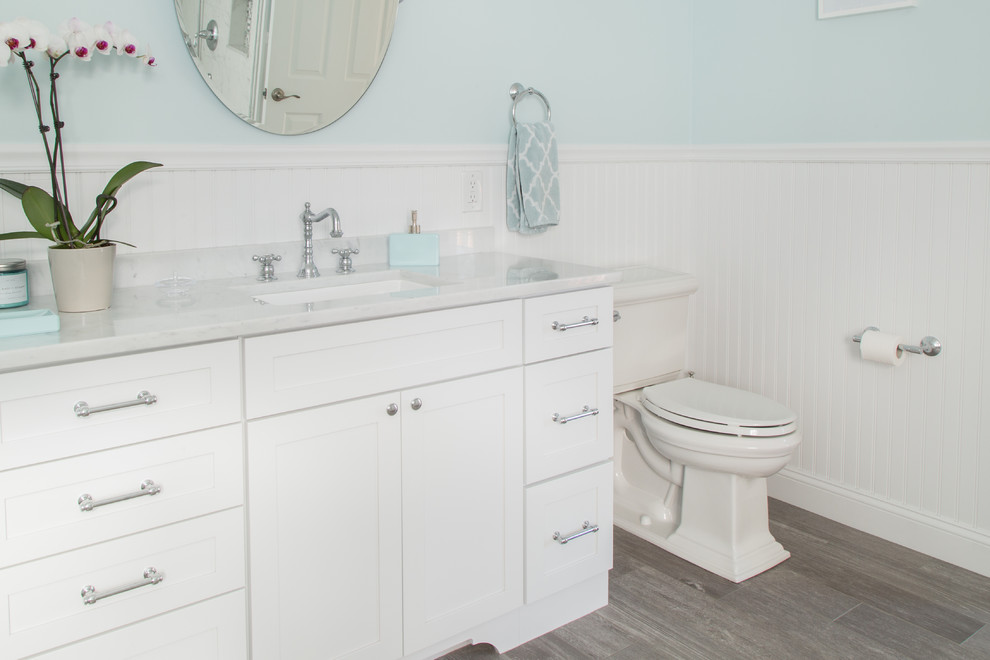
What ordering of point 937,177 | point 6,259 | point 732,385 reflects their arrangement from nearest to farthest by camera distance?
point 6,259, point 937,177, point 732,385

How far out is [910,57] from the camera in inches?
93.3

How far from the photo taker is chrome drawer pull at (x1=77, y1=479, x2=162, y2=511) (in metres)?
1.38

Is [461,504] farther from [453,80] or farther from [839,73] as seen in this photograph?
[839,73]

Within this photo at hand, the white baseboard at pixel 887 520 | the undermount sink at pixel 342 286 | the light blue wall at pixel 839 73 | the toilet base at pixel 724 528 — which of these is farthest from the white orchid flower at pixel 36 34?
the white baseboard at pixel 887 520

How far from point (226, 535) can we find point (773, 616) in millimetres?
1375

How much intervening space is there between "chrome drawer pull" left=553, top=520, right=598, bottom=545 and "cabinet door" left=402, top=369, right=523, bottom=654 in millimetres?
110

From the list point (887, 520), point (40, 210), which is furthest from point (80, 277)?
point (887, 520)

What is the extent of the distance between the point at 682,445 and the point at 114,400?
58.9 inches

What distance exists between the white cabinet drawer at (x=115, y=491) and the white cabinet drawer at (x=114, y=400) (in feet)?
0.08

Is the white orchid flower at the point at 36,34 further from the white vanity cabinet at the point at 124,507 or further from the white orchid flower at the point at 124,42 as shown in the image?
the white vanity cabinet at the point at 124,507

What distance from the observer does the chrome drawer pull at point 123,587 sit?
140cm

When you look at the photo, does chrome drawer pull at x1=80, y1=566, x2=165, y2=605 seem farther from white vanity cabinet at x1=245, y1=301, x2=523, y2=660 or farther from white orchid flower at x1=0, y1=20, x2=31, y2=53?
white orchid flower at x1=0, y1=20, x2=31, y2=53

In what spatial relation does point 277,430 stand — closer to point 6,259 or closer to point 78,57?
point 6,259

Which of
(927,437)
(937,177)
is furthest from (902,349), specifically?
(937,177)
